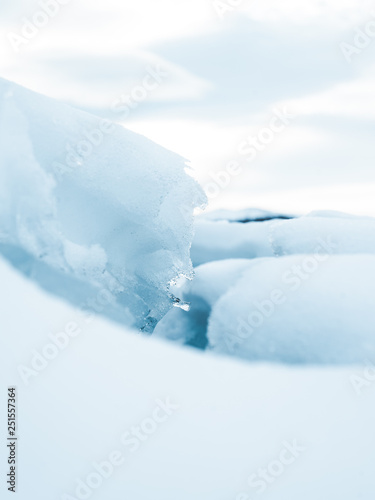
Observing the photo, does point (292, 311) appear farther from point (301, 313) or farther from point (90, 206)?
point (90, 206)

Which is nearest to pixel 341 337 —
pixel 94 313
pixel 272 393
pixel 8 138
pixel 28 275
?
pixel 272 393

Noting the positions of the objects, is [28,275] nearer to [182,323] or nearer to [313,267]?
[182,323]

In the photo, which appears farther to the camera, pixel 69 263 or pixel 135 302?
pixel 135 302

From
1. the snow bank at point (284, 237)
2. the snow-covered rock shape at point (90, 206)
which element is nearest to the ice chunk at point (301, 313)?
the snow bank at point (284, 237)

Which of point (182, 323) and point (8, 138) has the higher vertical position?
point (8, 138)

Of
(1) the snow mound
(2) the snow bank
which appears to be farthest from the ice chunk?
(2) the snow bank

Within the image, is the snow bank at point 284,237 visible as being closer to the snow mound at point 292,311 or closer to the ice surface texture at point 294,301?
the ice surface texture at point 294,301


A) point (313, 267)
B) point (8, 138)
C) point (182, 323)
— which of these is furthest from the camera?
point (182, 323)
